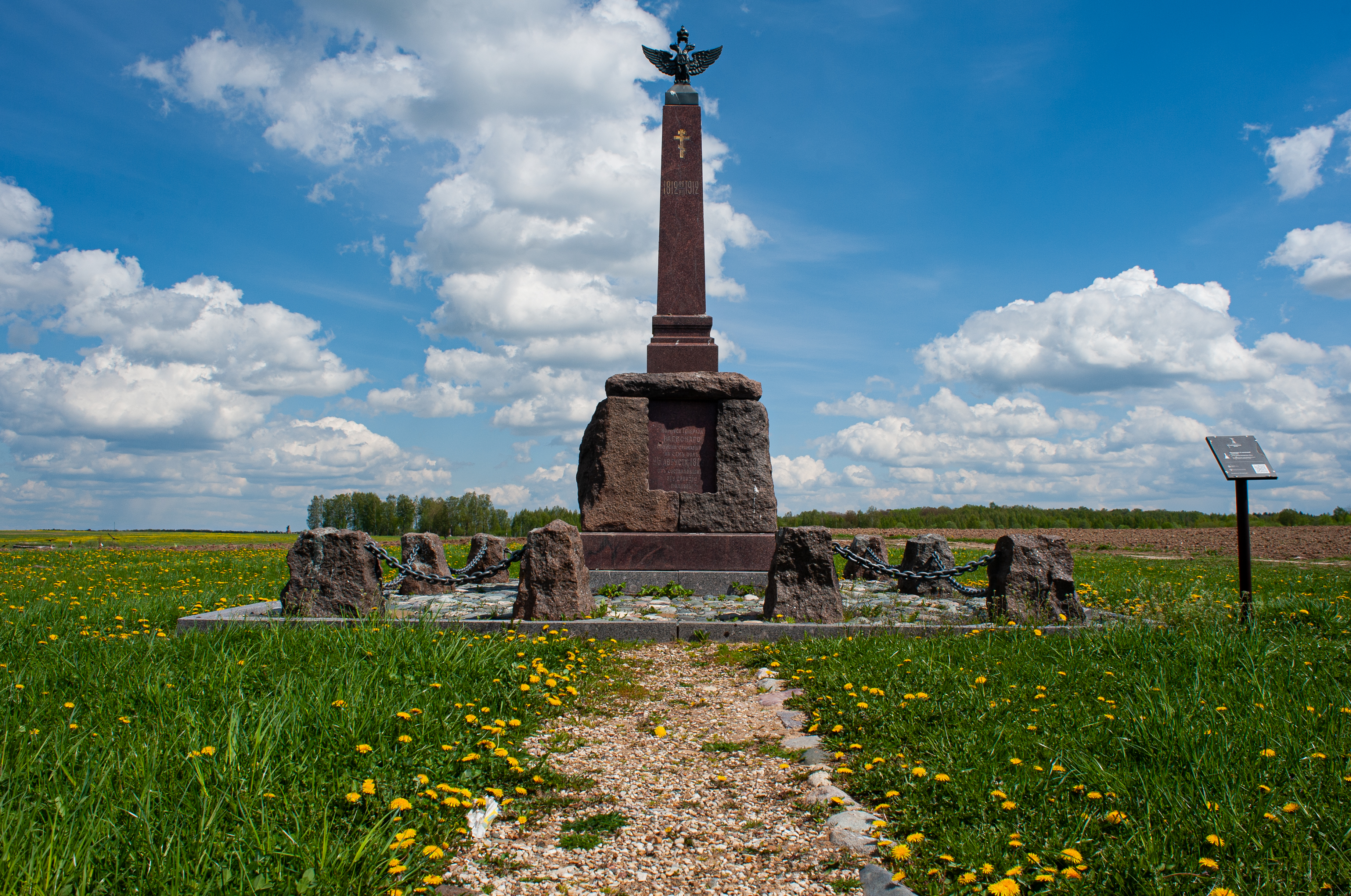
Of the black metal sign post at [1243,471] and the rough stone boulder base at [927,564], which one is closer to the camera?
the black metal sign post at [1243,471]

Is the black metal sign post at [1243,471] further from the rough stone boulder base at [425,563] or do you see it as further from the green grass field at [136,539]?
the green grass field at [136,539]

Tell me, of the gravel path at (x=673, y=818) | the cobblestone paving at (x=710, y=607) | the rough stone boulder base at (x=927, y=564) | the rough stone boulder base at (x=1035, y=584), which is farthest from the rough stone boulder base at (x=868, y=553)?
the gravel path at (x=673, y=818)

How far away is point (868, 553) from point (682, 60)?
7705 millimetres

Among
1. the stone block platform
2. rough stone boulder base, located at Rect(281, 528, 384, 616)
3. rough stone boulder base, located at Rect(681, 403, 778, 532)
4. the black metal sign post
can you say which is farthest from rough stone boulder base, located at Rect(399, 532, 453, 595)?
the black metal sign post

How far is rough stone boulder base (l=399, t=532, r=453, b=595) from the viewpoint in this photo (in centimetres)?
870

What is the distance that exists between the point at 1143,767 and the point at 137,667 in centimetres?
535

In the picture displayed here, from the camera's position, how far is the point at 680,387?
897 cm

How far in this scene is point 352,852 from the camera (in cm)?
227

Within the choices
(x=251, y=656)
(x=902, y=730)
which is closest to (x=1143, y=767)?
(x=902, y=730)

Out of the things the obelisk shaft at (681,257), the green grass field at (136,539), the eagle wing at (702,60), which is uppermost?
the eagle wing at (702,60)

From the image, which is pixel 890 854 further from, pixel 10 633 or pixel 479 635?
pixel 10 633

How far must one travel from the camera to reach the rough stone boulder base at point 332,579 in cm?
623

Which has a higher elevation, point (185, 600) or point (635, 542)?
point (635, 542)

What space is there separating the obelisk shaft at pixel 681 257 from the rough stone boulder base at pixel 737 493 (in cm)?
105
